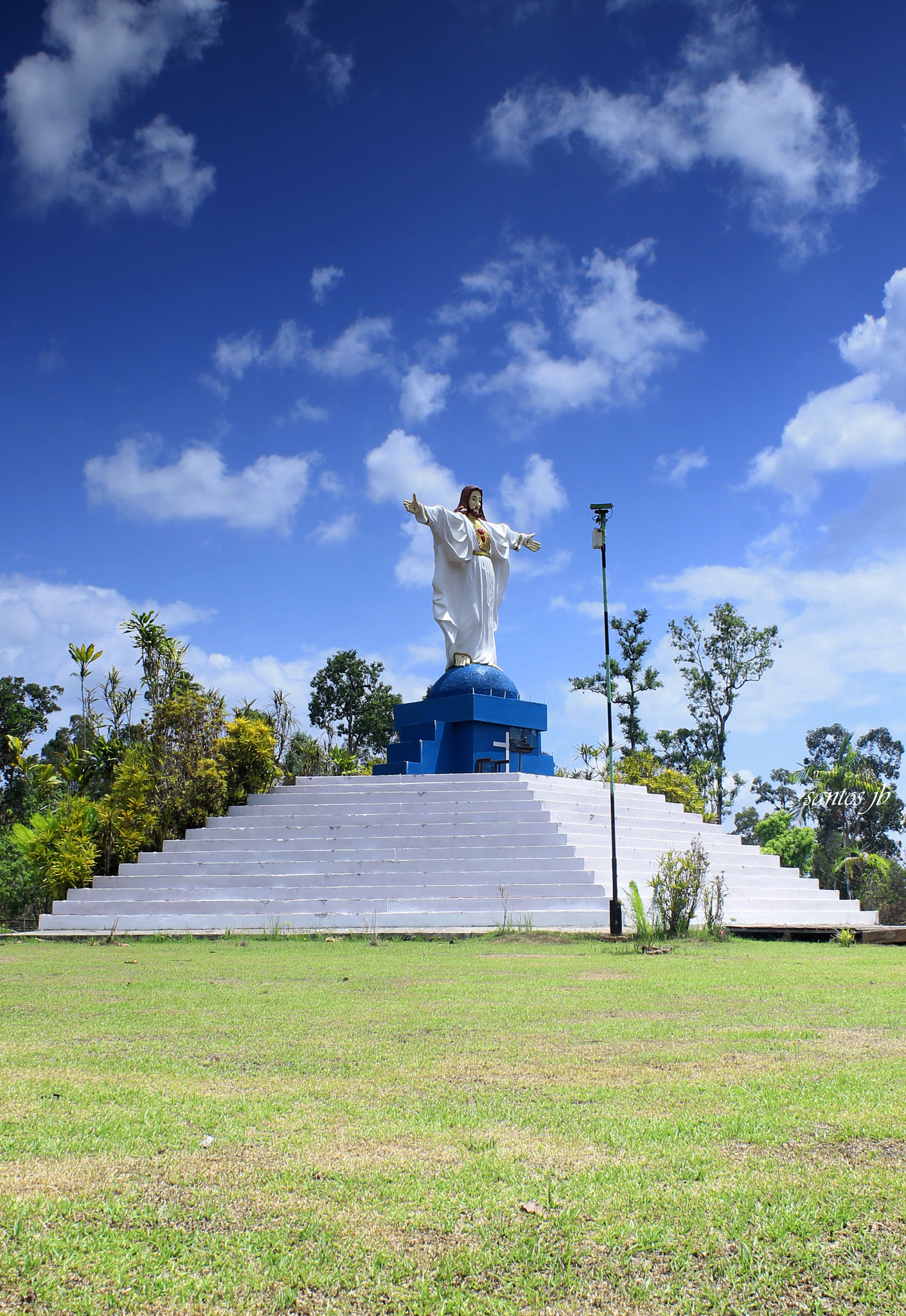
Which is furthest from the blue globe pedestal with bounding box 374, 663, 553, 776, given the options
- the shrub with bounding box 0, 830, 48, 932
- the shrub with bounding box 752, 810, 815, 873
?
the shrub with bounding box 752, 810, 815, 873

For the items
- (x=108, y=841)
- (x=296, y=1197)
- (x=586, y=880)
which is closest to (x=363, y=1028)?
(x=296, y=1197)

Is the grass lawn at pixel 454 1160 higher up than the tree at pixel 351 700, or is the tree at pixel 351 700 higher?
the tree at pixel 351 700

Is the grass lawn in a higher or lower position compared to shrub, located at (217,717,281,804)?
lower

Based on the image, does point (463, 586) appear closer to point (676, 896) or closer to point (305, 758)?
point (305, 758)

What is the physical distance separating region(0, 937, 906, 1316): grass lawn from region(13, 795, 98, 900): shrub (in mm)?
12286

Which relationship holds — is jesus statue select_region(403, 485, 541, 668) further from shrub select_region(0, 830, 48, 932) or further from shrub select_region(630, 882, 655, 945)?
shrub select_region(630, 882, 655, 945)

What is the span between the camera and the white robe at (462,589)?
2589 centimetres

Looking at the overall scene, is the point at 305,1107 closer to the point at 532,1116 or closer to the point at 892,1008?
the point at 532,1116

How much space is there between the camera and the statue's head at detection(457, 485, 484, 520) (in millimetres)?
26969

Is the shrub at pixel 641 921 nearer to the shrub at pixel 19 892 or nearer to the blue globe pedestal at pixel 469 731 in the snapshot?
the blue globe pedestal at pixel 469 731

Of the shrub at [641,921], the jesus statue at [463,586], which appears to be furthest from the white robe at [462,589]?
the shrub at [641,921]

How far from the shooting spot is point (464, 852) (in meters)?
16.7

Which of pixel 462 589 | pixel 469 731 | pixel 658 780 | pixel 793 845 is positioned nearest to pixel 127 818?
pixel 469 731

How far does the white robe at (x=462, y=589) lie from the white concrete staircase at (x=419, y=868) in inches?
243
